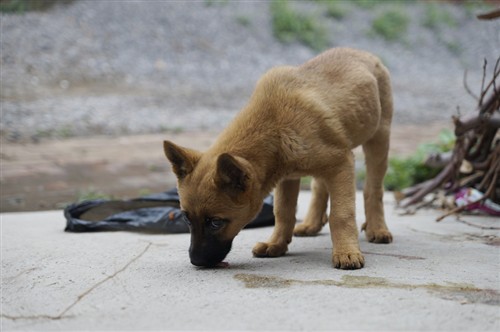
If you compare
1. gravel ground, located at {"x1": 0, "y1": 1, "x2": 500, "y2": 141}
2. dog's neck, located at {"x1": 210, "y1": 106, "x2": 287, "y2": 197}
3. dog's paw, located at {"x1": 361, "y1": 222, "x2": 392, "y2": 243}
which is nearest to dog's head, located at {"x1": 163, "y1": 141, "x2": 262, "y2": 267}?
dog's neck, located at {"x1": 210, "y1": 106, "x2": 287, "y2": 197}

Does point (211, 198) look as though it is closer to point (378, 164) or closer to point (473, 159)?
point (378, 164)

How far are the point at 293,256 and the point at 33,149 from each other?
6.87 meters

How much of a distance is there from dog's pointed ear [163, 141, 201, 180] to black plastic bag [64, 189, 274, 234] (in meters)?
1.84

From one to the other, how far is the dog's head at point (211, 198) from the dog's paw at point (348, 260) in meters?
0.63

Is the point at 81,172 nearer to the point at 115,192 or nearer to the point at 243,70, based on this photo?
the point at 115,192

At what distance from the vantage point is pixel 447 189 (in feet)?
23.1

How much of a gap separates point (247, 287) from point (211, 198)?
62 cm

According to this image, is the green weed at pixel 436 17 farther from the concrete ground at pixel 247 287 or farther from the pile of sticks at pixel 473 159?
the concrete ground at pixel 247 287

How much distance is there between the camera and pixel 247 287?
11.9 feet

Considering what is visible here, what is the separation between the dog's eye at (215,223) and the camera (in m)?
4.01

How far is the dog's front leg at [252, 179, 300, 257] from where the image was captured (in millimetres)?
4668

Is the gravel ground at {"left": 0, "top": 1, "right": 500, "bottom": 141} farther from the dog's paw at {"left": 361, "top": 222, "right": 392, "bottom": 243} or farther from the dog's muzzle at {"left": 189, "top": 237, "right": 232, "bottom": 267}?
the dog's muzzle at {"left": 189, "top": 237, "right": 232, "bottom": 267}

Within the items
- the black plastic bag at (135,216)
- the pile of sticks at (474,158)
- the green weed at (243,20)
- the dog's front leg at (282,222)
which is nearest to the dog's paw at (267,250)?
the dog's front leg at (282,222)

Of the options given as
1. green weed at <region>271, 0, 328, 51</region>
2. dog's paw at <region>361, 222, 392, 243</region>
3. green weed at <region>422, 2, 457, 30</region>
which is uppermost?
green weed at <region>422, 2, 457, 30</region>
